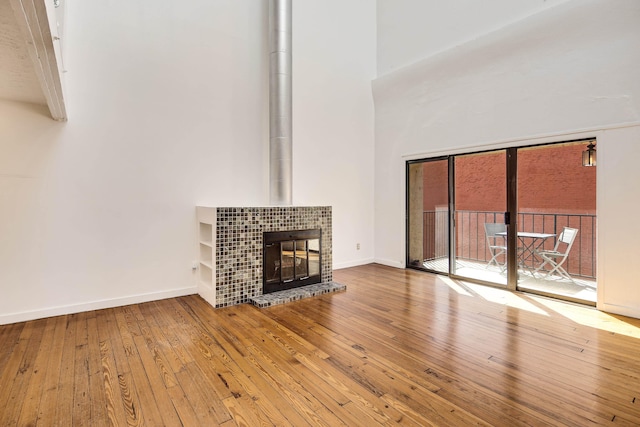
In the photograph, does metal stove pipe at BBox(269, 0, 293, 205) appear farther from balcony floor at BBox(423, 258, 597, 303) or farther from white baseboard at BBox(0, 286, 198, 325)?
balcony floor at BBox(423, 258, 597, 303)

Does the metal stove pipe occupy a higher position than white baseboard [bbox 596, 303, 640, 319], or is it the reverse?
the metal stove pipe

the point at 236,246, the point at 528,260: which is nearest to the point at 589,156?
the point at 528,260

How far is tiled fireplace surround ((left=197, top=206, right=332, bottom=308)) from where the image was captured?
3.46 metres

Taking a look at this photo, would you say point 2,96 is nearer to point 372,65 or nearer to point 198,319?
point 198,319

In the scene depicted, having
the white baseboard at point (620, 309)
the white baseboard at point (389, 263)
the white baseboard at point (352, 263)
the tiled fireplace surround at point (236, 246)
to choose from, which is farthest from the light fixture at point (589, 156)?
the white baseboard at point (352, 263)

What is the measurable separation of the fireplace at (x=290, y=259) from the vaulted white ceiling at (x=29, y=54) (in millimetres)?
2324

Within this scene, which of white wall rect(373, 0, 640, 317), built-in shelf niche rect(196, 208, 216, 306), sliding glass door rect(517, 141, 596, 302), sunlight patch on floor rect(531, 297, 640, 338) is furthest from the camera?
built-in shelf niche rect(196, 208, 216, 306)

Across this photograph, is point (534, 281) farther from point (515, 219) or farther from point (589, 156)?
point (589, 156)

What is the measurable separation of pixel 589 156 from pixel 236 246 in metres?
4.00

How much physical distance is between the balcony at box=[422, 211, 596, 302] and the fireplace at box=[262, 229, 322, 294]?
1.95 meters

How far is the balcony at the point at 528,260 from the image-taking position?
3.54 m

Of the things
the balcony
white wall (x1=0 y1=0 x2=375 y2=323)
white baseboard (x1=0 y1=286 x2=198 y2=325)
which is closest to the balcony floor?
the balcony

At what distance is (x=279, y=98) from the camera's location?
4.19 m

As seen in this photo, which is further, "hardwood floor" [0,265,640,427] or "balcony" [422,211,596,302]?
"balcony" [422,211,596,302]
